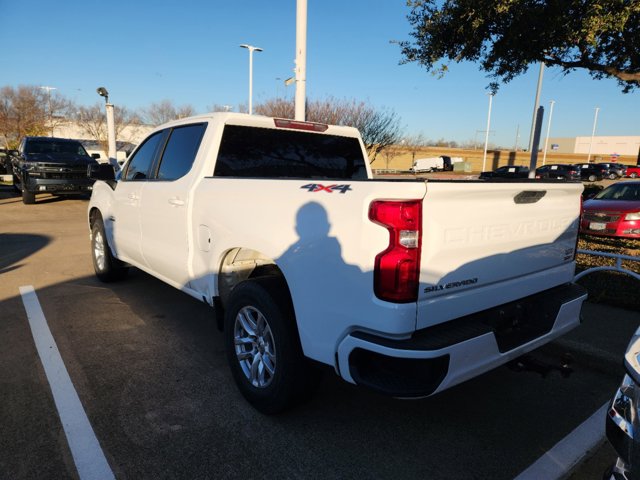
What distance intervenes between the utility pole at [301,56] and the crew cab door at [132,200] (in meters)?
3.22

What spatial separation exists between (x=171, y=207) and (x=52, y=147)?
1411 cm

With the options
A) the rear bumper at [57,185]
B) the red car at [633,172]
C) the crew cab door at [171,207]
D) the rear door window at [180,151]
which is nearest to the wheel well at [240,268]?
the crew cab door at [171,207]

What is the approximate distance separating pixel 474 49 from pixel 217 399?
30.9 ft

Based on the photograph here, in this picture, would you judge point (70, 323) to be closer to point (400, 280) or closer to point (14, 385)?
point (14, 385)

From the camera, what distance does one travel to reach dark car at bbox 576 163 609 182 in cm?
4059

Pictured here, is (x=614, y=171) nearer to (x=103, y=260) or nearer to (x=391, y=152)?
(x=391, y=152)

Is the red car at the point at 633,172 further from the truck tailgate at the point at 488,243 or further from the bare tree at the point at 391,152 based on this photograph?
the truck tailgate at the point at 488,243

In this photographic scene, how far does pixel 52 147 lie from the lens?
15.3 metres

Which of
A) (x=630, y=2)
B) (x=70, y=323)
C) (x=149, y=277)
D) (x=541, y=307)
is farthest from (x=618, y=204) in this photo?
(x=70, y=323)

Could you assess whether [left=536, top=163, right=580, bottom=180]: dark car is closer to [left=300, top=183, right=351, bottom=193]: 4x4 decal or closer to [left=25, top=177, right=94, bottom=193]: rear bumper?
[left=25, top=177, right=94, bottom=193]: rear bumper

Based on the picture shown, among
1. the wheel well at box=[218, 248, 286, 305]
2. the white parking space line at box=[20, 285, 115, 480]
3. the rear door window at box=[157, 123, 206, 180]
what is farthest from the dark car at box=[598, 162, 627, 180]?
the white parking space line at box=[20, 285, 115, 480]

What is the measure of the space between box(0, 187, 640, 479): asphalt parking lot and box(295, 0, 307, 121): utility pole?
456 cm

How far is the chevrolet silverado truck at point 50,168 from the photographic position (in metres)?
13.9

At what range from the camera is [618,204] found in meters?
9.49
